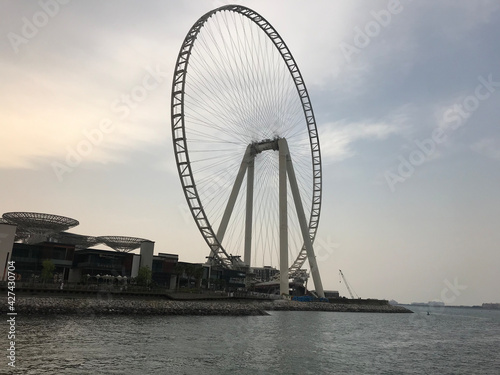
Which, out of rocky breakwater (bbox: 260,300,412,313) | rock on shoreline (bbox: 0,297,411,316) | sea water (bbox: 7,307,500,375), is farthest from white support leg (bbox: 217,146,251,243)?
sea water (bbox: 7,307,500,375)

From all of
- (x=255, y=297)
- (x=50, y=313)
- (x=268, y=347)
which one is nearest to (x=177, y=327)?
(x=268, y=347)

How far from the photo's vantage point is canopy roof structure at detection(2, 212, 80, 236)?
80750 mm

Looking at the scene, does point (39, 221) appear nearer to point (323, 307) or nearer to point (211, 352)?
point (211, 352)

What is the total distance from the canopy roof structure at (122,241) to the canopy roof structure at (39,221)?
60.2 ft

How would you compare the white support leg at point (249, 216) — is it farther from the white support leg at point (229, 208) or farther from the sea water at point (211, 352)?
the sea water at point (211, 352)

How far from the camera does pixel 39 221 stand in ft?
267

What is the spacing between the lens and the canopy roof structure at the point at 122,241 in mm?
101938

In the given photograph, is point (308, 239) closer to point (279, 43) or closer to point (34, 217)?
point (279, 43)

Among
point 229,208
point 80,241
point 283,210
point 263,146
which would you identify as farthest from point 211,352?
point 80,241

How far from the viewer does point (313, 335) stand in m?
44.5

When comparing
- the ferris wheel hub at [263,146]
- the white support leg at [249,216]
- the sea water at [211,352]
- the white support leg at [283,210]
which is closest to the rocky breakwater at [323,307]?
the white support leg at [283,210]

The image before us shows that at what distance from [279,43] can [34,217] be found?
61.5 metres

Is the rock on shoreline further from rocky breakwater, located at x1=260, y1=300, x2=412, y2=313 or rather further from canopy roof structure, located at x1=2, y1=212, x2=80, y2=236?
canopy roof structure, located at x1=2, y1=212, x2=80, y2=236

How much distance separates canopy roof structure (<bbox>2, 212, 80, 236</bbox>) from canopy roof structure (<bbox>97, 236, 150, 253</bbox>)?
18.4 metres
